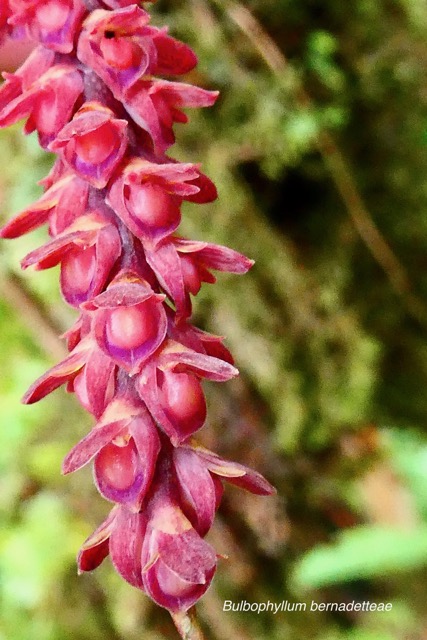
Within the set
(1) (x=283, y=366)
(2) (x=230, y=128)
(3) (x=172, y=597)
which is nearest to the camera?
(3) (x=172, y=597)

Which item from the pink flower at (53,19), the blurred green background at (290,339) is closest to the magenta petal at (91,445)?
the pink flower at (53,19)

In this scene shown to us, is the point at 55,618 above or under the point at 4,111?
under

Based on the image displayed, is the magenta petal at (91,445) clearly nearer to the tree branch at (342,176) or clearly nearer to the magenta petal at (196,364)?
the magenta petal at (196,364)

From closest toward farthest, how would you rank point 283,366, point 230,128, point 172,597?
point 172,597
point 230,128
point 283,366

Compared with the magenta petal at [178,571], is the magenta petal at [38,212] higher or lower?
higher

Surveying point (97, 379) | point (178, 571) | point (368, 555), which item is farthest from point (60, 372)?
point (368, 555)

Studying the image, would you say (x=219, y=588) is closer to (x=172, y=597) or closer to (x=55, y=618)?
(x=55, y=618)

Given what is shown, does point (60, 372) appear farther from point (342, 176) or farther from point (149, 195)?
point (342, 176)

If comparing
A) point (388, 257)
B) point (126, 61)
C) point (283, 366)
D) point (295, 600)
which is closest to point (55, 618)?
point (295, 600)
